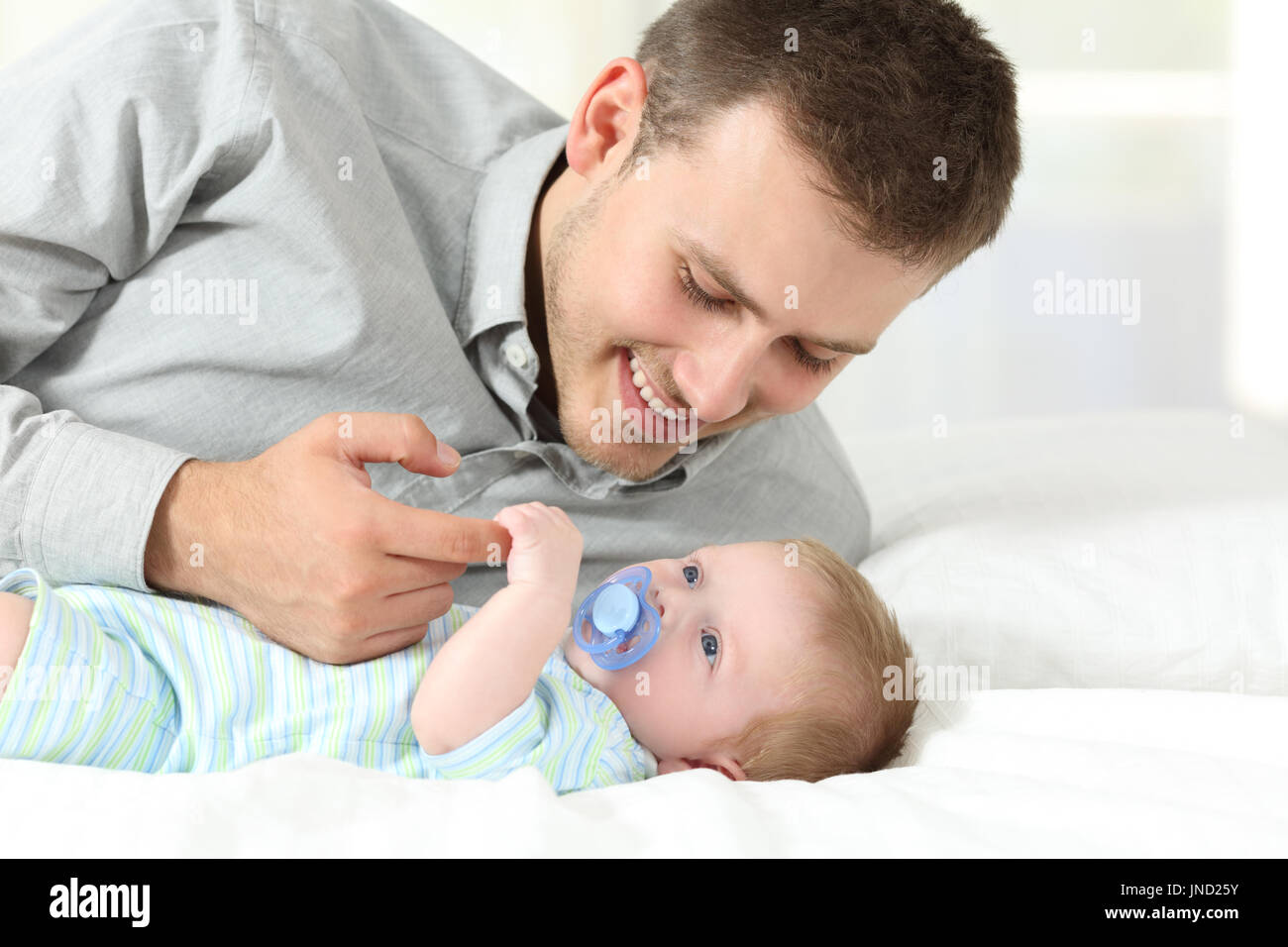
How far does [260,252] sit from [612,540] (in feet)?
2.05

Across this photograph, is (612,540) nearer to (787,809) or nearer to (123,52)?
(787,809)

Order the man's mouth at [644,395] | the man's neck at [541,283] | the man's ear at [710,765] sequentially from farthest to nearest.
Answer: the man's neck at [541,283] → the man's mouth at [644,395] → the man's ear at [710,765]

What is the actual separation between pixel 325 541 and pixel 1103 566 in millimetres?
1161

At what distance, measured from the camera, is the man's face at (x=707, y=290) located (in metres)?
1.30

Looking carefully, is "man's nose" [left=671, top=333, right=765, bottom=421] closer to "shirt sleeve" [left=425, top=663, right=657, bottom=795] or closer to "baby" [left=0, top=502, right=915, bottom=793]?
"baby" [left=0, top=502, right=915, bottom=793]

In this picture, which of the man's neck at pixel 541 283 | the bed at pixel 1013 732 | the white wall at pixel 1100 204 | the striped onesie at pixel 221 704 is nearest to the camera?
the bed at pixel 1013 732

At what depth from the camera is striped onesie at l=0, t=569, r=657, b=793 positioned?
1073 millimetres

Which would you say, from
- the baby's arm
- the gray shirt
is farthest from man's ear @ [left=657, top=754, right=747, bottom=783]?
the gray shirt

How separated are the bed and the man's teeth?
0.47 metres

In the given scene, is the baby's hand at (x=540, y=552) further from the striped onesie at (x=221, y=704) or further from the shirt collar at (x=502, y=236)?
the shirt collar at (x=502, y=236)

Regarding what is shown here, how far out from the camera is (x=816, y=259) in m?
1.29

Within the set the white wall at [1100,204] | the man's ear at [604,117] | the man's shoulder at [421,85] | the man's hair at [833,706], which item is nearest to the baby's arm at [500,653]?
the man's hair at [833,706]

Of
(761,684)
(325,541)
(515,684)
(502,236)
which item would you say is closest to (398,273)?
(502,236)

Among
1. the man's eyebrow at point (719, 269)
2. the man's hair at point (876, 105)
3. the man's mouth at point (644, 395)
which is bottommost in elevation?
the man's mouth at point (644, 395)
